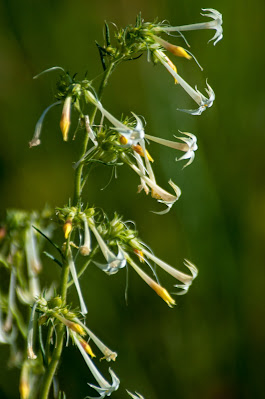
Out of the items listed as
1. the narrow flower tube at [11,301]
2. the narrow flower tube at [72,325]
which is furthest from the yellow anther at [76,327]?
the narrow flower tube at [11,301]

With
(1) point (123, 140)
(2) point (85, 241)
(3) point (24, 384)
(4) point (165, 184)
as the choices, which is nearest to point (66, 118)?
(1) point (123, 140)

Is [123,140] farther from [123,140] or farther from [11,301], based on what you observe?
A: [11,301]

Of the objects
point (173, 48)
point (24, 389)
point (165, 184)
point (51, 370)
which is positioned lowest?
point (165, 184)

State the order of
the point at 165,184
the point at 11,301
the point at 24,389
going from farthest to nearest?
the point at 165,184, the point at 11,301, the point at 24,389

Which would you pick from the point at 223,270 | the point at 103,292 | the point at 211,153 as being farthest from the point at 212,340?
the point at 211,153

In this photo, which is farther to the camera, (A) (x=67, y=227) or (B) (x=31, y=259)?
(B) (x=31, y=259)

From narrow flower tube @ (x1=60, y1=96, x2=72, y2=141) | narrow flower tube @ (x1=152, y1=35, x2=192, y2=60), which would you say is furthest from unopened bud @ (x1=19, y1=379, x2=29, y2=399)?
narrow flower tube @ (x1=152, y1=35, x2=192, y2=60)

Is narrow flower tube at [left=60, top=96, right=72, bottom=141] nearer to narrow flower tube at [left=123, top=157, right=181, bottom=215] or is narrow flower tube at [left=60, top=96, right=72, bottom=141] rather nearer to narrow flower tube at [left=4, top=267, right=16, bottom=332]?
narrow flower tube at [left=123, top=157, right=181, bottom=215]

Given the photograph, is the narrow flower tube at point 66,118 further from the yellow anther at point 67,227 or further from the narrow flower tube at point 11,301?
the narrow flower tube at point 11,301
